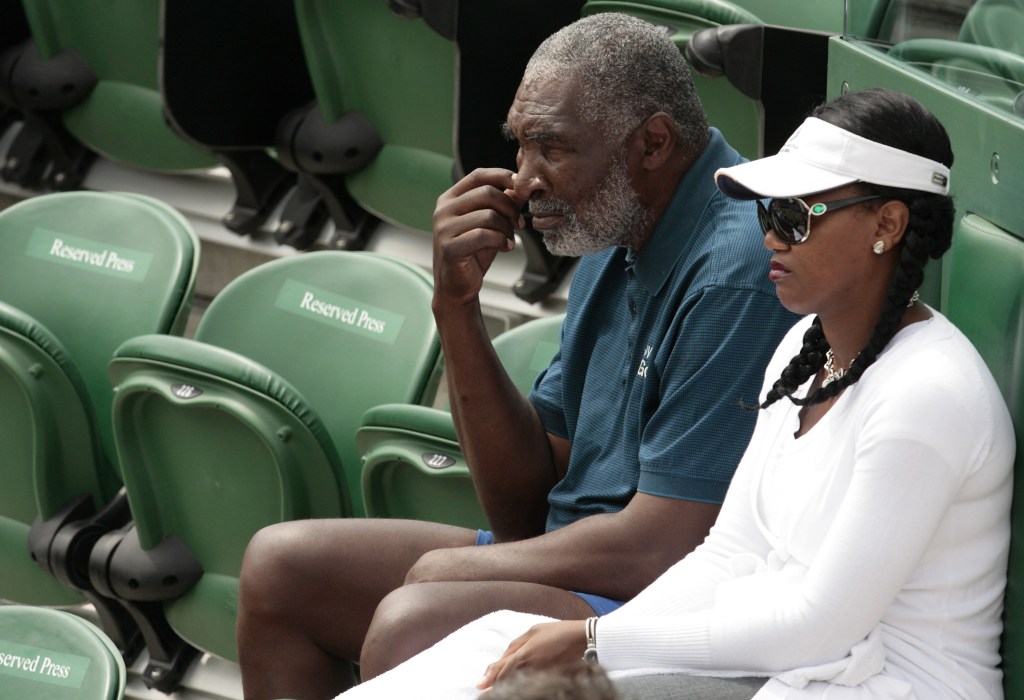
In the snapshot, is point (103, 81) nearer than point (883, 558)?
No

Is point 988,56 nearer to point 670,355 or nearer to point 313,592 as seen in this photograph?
point 670,355

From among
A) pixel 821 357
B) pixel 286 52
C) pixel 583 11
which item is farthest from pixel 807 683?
pixel 286 52

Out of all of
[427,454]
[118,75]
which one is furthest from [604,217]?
[118,75]

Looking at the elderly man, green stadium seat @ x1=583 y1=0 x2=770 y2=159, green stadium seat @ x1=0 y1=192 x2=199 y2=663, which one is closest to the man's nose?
the elderly man

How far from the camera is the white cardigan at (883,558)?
125 centimetres

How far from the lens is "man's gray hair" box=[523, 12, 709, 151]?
1.73m

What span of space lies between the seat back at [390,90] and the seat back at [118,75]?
475 mm

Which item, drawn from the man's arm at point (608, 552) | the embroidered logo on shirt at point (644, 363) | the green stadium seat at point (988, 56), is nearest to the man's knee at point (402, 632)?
the man's arm at point (608, 552)

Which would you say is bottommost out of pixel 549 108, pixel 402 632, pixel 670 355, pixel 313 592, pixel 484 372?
pixel 313 592

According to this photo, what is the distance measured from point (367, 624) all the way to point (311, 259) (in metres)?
0.84

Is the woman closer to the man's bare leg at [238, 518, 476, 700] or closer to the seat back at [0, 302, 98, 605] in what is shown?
the man's bare leg at [238, 518, 476, 700]

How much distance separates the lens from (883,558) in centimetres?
125

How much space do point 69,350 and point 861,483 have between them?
5.94 feet

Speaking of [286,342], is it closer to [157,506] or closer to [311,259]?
[311,259]
